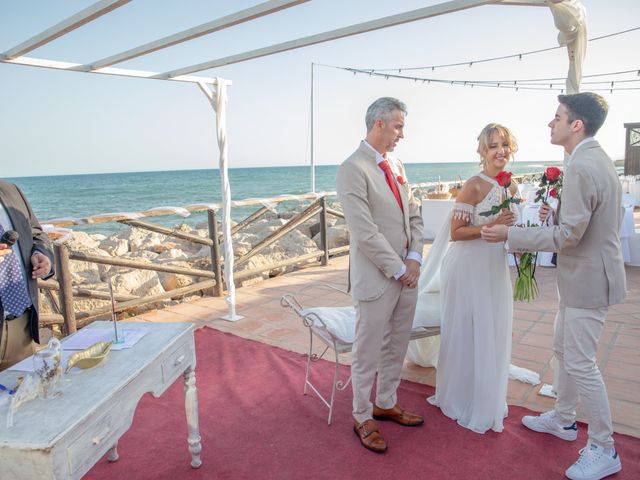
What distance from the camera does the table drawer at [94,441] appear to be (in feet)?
3.99

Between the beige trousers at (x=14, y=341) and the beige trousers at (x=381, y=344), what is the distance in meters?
1.57

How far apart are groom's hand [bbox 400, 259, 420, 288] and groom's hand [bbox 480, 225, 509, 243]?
0.37 meters

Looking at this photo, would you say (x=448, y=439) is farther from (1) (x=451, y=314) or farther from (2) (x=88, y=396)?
(2) (x=88, y=396)

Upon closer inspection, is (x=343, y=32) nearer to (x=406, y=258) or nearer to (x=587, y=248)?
(x=406, y=258)

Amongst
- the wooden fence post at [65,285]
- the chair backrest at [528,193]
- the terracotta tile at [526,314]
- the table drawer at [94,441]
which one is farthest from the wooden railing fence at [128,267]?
the chair backrest at [528,193]

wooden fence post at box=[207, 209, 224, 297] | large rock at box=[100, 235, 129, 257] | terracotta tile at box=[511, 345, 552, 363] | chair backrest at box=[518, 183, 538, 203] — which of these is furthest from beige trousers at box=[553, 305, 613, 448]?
large rock at box=[100, 235, 129, 257]

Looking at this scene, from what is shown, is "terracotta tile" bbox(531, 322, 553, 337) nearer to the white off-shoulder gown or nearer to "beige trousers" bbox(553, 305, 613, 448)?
the white off-shoulder gown

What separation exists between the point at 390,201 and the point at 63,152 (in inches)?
1615

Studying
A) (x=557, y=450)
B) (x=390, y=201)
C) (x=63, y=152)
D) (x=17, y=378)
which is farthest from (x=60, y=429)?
(x=63, y=152)

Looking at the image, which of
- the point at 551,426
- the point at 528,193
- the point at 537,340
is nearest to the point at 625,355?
the point at 537,340

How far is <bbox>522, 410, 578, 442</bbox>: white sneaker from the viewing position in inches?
91.8

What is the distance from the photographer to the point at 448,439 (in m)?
2.36

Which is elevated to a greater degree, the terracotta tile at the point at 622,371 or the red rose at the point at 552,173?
the red rose at the point at 552,173

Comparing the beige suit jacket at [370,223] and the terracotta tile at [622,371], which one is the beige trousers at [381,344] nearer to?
the beige suit jacket at [370,223]
